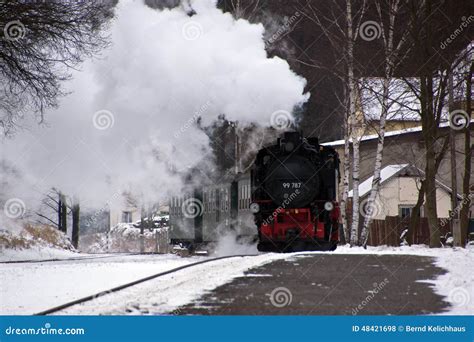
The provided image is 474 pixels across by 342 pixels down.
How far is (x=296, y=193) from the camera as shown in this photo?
18.3m

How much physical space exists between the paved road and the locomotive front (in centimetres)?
190

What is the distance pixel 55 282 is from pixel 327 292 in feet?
16.7

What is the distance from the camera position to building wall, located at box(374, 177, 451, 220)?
4212 centimetres

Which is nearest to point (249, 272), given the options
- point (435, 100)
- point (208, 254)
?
point (208, 254)

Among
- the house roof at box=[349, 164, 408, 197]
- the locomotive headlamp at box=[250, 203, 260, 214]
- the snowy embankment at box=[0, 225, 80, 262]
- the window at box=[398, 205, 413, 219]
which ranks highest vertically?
the house roof at box=[349, 164, 408, 197]

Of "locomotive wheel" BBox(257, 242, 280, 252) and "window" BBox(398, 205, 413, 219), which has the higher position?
"window" BBox(398, 205, 413, 219)

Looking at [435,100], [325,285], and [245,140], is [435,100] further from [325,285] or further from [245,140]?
[325,285]

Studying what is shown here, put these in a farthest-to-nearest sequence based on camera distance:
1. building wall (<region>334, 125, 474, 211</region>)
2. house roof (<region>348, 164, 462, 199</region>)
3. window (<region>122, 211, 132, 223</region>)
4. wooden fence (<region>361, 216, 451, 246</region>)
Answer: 1. window (<region>122, 211, 132, 223</region>)
2. building wall (<region>334, 125, 474, 211</region>)
3. house roof (<region>348, 164, 462, 199</region>)
4. wooden fence (<region>361, 216, 451, 246</region>)

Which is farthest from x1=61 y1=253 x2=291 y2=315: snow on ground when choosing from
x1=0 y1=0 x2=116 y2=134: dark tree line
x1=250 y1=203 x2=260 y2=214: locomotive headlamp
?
x1=0 y1=0 x2=116 y2=134: dark tree line

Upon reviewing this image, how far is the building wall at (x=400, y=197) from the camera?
42125mm

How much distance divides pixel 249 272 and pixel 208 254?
994 cm

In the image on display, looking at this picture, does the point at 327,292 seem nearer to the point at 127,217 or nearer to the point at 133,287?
the point at 133,287

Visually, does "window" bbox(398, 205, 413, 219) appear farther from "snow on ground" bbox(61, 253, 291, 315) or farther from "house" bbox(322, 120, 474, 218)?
"snow on ground" bbox(61, 253, 291, 315)

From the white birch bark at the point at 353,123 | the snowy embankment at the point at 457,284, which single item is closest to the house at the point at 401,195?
the white birch bark at the point at 353,123
